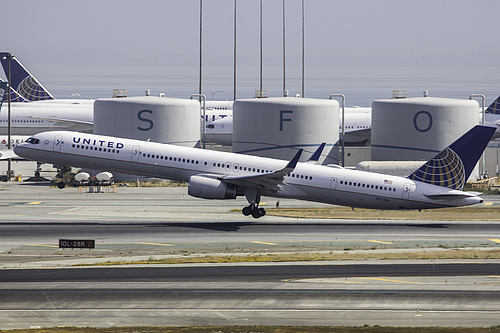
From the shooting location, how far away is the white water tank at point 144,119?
98.8 metres

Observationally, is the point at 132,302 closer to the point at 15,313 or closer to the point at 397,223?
the point at 15,313

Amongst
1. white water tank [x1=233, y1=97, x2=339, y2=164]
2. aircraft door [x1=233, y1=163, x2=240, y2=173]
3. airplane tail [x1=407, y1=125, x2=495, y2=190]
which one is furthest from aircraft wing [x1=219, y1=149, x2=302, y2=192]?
white water tank [x1=233, y1=97, x2=339, y2=164]

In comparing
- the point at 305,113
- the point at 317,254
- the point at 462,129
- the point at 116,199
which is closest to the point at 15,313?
the point at 317,254

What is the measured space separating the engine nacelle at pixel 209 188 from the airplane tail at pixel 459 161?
15621 millimetres

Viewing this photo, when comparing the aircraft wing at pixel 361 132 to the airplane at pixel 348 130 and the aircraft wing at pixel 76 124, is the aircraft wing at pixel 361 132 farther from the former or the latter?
the aircraft wing at pixel 76 124

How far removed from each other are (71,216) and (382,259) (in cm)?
2984

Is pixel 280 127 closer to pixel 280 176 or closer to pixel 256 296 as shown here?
pixel 280 176

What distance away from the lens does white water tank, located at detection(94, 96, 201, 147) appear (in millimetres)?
98812

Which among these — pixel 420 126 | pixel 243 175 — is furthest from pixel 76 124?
pixel 243 175

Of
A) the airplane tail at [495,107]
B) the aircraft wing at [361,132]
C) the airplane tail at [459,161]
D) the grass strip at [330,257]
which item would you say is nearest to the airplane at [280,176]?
the airplane tail at [459,161]

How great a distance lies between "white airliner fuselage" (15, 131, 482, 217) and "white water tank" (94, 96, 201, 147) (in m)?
36.6

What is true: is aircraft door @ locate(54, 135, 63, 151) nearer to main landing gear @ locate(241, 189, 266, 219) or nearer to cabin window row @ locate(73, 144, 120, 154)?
cabin window row @ locate(73, 144, 120, 154)

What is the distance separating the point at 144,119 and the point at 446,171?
49315mm

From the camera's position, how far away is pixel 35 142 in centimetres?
6284
